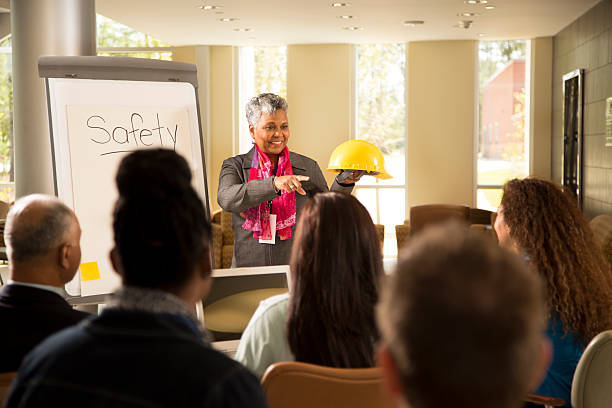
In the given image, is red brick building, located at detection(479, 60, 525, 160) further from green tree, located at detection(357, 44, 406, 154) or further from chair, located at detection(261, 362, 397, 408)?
chair, located at detection(261, 362, 397, 408)

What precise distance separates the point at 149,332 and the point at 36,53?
114 inches

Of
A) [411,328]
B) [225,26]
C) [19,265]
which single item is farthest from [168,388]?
[225,26]

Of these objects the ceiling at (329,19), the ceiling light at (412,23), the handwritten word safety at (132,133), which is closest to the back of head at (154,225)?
the handwritten word safety at (132,133)

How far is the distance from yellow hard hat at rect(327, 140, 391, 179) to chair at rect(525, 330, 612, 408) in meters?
1.20

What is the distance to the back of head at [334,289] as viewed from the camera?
146 cm

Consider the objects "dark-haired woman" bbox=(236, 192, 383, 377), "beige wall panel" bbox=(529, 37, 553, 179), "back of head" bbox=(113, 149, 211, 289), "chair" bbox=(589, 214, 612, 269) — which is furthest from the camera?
"beige wall panel" bbox=(529, 37, 553, 179)

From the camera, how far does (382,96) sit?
9.65 m

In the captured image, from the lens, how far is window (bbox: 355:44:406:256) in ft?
31.4

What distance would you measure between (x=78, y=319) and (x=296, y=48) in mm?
8268

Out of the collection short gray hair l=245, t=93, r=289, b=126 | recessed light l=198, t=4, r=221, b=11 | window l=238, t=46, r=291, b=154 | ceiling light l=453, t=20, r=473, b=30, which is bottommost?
short gray hair l=245, t=93, r=289, b=126

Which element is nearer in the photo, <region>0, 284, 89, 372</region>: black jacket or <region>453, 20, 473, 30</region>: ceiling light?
<region>0, 284, 89, 372</region>: black jacket

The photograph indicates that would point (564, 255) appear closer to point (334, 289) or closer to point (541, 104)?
point (334, 289)

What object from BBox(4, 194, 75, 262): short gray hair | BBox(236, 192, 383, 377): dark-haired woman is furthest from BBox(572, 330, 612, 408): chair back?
BBox(4, 194, 75, 262): short gray hair

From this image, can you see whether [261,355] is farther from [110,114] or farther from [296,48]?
[296,48]
